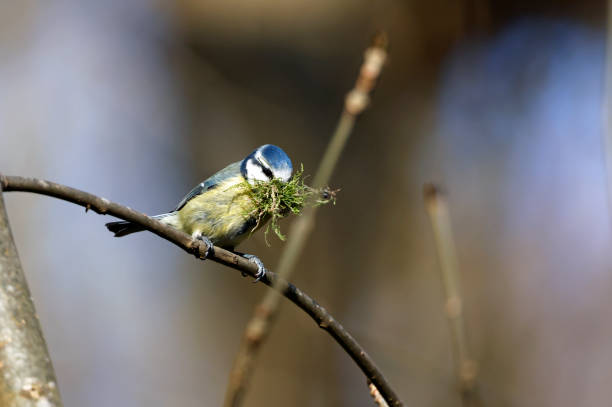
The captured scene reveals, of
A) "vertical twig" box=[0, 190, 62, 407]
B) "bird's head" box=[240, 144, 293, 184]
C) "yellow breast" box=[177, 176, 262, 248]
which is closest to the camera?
"vertical twig" box=[0, 190, 62, 407]

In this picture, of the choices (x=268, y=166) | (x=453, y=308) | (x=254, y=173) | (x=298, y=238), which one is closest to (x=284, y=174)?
(x=268, y=166)

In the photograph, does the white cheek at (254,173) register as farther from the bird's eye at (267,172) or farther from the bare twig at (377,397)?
the bare twig at (377,397)

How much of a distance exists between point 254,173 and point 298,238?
1.32 meters

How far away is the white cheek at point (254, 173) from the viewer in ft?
6.71

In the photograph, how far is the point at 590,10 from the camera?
5344 millimetres

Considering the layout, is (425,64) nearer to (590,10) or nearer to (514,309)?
(590,10)

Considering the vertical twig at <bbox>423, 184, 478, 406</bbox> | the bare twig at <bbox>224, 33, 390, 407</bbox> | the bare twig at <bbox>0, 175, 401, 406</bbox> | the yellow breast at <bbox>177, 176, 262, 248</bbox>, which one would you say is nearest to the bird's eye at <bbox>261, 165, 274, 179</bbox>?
the yellow breast at <bbox>177, 176, 262, 248</bbox>

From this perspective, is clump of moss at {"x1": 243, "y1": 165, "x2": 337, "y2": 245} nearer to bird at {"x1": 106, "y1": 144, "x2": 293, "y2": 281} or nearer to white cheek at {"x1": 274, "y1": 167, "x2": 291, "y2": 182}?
white cheek at {"x1": 274, "y1": 167, "x2": 291, "y2": 182}

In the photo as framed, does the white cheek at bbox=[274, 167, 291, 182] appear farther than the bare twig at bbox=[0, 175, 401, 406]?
Yes

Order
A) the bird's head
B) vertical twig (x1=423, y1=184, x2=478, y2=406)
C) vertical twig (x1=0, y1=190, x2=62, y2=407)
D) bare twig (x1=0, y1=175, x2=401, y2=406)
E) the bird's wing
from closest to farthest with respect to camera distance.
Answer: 1. vertical twig (x1=0, y1=190, x2=62, y2=407)
2. bare twig (x1=0, y1=175, x2=401, y2=406)
3. vertical twig (x1=423, y1=184, x2=478, y2=406)
4. the bird's head
5. the bird's wing

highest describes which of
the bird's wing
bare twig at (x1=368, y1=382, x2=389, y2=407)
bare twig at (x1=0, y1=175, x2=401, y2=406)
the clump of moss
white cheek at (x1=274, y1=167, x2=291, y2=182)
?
the bird's wing

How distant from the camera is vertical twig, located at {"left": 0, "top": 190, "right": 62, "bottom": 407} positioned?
32.5 inches

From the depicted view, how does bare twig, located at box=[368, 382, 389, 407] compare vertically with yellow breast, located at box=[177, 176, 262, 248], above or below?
below

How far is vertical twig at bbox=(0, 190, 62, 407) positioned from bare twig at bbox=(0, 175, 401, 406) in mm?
148
